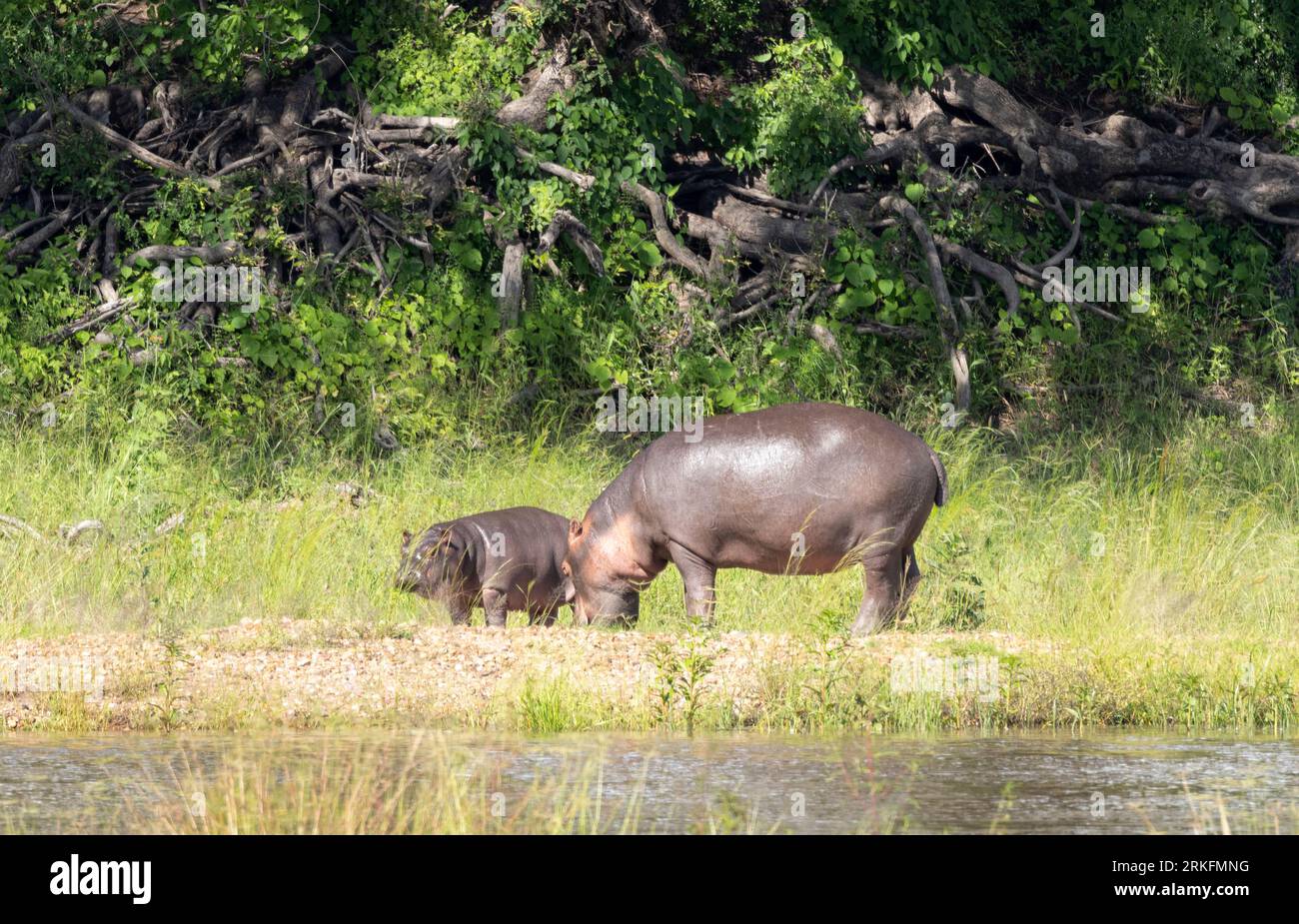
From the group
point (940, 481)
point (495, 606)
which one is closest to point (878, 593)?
point (940, 481)

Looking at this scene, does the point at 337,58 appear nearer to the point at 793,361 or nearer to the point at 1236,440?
the point at 793,361

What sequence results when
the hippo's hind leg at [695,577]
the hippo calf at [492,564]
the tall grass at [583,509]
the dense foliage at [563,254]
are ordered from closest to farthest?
1. the hippo's hind leg at [695,577]
2. the tall grass at [583,509]
3. the hippo calf at [492,564]
4. the dense foliage at [563,254]

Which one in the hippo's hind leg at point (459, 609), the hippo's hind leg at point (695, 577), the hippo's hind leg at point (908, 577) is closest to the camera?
the hippo's hind leg at point (695, 577)

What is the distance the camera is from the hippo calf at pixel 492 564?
9836mm

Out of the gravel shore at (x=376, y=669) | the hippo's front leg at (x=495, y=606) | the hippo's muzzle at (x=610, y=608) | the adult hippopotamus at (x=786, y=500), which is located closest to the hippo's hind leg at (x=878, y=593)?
the adult hippopotamus at (x=786, y=500)

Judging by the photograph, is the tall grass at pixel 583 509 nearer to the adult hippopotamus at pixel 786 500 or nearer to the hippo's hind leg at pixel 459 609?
the hippo's hind leg at pixel 459 609

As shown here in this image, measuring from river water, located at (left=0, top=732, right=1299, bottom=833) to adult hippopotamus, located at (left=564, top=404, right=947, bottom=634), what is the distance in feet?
5.64

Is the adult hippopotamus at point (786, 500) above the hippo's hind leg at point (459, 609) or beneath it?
above

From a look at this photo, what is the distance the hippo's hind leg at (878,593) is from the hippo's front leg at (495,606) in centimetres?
201

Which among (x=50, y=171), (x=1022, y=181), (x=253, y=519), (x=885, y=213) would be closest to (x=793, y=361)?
(x=885, y=213)

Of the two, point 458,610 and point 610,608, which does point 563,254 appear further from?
point 610,608

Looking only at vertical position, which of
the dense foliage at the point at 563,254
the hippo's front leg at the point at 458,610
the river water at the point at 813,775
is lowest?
the river water at the point at 813,775

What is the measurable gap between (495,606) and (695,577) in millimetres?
1321

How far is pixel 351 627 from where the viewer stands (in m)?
8.93
